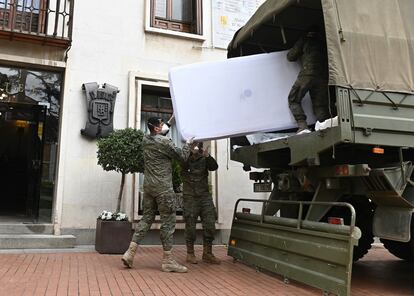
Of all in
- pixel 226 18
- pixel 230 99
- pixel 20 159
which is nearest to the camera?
pixel 230 99

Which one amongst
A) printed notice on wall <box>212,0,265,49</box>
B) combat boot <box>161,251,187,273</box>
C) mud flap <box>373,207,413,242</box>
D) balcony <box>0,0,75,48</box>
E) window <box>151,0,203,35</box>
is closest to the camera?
mud flap <box>373,207,413,242</box>

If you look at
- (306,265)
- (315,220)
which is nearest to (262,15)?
(315,220)

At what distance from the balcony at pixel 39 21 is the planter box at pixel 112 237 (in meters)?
3.56

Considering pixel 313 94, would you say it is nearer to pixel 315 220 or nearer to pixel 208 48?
pixel 315 220

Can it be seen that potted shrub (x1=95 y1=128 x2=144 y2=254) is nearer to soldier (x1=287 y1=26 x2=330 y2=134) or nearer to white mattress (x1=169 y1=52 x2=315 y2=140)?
white mattress (x1=169 y1=52 x2=315 y2=140)

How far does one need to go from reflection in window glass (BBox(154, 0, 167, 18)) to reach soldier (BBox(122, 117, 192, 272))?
4.47m

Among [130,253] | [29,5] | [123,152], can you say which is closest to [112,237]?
[123,152]

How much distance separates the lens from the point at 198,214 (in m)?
6.95

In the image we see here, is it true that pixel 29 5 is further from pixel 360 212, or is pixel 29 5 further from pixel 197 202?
pixel 360 212

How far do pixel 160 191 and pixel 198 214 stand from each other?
1.09m

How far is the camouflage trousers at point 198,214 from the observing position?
6828mm

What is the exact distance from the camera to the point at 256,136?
23.2 ft

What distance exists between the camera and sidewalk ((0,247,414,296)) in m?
5.00

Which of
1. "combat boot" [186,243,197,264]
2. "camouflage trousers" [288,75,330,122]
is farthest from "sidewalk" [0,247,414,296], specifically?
"camouflage trousers" [288,75,330,122]
